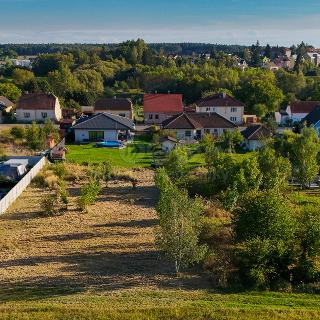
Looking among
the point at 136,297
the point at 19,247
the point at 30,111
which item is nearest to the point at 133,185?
the point at 19,247

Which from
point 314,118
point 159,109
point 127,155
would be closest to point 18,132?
point 127,155

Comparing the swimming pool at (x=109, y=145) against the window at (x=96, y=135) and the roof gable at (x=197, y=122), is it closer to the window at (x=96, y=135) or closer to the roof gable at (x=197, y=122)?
the window at (x=96, y=135)

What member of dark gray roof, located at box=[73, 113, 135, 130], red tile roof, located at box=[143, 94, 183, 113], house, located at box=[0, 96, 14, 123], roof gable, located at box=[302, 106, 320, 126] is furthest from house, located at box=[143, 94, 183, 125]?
house, located at box=[0, 96, 14, 123]

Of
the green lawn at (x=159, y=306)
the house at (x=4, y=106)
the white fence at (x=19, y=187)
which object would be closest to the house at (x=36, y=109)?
the house at (x=4, y=106)

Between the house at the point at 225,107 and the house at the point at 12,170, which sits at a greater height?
the house at the point at 225,107

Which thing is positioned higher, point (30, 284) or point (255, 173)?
point (255, 173)

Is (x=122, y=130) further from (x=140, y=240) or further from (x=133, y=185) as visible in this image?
(x=140, y=240)
